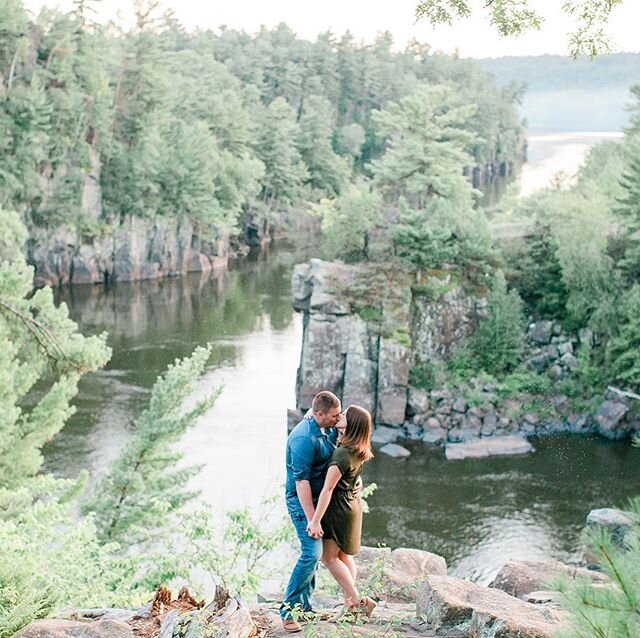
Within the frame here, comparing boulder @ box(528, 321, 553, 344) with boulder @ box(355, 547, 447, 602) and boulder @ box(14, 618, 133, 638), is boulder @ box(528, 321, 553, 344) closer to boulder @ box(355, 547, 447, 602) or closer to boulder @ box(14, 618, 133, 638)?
boulder @ box(355, 547, 447, 602)

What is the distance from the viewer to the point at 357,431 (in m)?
6.99

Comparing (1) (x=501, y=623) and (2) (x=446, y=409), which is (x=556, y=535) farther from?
(1) (x=501, y=623)

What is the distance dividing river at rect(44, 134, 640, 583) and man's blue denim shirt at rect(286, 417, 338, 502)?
30.7 feet

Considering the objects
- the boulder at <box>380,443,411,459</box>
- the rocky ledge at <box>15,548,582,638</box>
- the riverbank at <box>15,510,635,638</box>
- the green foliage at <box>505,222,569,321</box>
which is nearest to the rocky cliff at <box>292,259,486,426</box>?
the boulder at <box>380,443,411,459</box>

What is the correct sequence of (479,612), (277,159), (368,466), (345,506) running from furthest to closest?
(277,159) → (368,466) → (345,506) → (479,612)

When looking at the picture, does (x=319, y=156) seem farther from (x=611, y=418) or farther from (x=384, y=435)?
(x=611, y=418)

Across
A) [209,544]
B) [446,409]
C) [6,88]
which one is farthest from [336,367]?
[6,88]

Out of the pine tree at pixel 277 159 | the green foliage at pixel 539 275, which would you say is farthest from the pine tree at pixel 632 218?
the pine tree at pixel 277 159

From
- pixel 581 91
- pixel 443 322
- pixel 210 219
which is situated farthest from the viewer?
pixel 581 91

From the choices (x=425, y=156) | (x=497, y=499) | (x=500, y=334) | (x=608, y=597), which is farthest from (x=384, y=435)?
(x=608, y=597)

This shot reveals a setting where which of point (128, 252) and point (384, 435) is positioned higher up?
point (128, 252)

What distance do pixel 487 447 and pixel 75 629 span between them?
21674 mm

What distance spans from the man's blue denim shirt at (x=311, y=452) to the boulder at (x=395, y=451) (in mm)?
20224

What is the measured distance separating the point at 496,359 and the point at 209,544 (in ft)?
75.8
